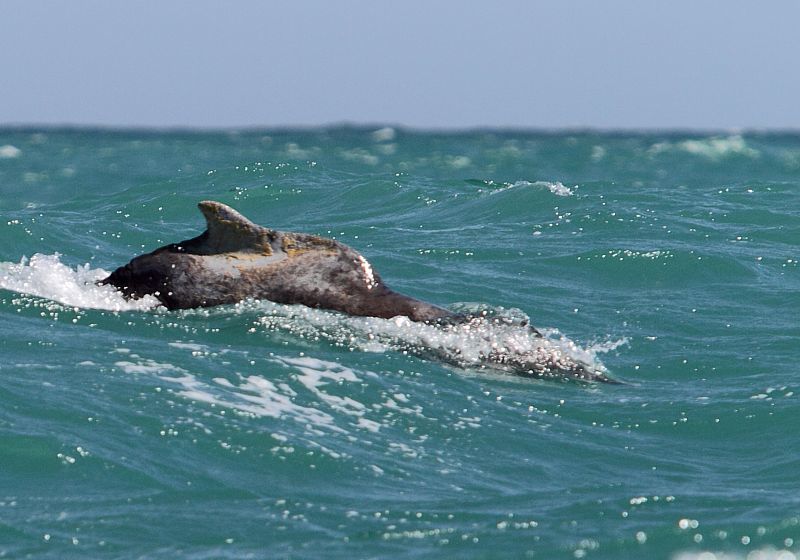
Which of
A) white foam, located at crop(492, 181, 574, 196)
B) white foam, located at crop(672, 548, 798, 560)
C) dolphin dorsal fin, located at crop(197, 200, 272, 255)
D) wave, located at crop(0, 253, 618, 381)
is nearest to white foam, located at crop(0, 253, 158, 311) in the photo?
wave, located at crop(0, 253, 618, 381)

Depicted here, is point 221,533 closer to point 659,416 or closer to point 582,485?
point 582,485

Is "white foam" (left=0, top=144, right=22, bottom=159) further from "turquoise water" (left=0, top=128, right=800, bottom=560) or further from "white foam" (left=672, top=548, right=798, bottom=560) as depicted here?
"white foam" (left=672, top=548, right=798, bottom=560)

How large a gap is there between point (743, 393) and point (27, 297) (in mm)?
7662

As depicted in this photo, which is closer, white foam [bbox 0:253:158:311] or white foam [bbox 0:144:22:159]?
white foam [bbox 0:253:158:311]

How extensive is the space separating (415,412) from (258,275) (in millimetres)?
3160

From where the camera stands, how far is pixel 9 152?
61.9 metres

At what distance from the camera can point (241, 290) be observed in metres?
13.5

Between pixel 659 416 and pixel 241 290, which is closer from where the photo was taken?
pixel 659 416

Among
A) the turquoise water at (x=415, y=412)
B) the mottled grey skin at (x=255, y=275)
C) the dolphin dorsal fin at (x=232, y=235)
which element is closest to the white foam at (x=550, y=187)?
the turquoise water at (x=415, y=412)

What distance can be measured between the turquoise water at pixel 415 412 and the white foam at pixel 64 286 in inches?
1.5

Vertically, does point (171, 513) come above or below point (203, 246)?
below

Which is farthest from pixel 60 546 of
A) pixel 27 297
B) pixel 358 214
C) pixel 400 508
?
pixel 358 214

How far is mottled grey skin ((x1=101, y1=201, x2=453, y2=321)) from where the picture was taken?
13.5 meters

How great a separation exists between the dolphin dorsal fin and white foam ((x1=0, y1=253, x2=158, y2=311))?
0.89 metres
